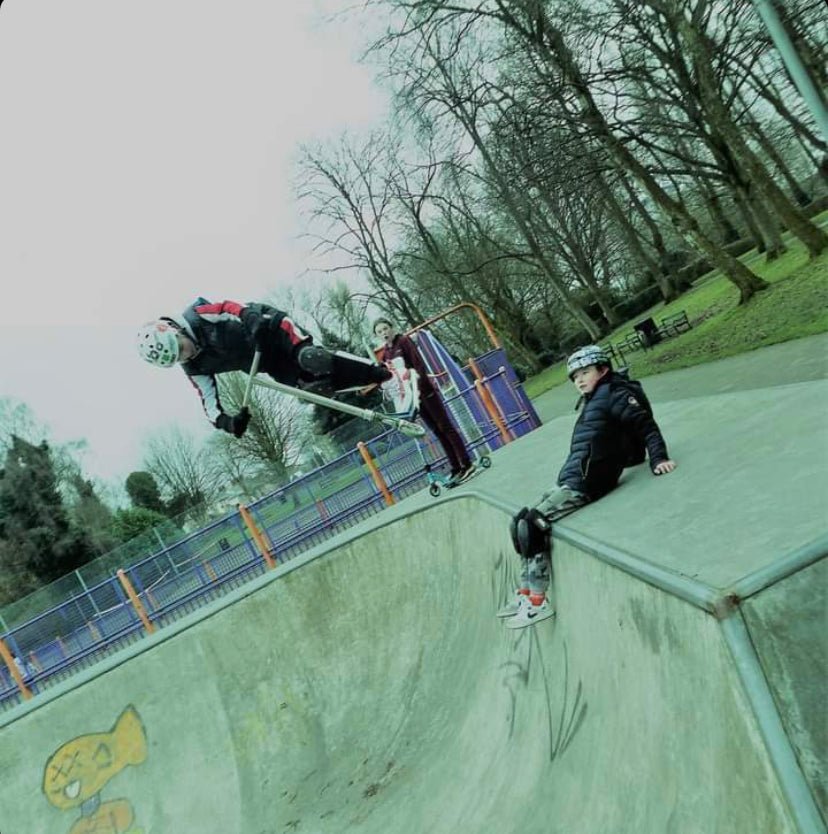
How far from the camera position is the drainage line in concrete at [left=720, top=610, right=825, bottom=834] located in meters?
1.61

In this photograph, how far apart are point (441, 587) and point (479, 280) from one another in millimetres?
30492

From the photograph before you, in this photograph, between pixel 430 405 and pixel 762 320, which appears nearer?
pixel 430 405

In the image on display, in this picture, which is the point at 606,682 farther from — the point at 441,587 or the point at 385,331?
the point at 385,331

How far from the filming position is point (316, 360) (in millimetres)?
5328

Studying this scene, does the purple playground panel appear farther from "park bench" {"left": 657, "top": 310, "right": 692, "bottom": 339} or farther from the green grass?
"park bench" {"left": 657, "top": 310, "right": 692, "bottom": 339}

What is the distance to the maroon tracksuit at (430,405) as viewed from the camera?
7754mm

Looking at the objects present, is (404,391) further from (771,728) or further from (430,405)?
(771,728)

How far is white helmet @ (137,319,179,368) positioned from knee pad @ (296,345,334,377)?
980 millimetres

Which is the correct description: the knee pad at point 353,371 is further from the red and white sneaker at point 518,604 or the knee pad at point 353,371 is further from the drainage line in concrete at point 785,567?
the drainage line in concrete at point 785,567

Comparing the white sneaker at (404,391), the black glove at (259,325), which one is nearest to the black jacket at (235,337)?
the black glove at (259,325)

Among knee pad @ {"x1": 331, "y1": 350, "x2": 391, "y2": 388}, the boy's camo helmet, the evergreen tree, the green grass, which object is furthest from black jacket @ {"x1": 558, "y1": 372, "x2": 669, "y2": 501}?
the evergreen tree

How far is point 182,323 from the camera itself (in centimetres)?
550

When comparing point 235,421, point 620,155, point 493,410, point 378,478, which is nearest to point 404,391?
point 235,421

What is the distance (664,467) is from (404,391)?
3.75 metres
